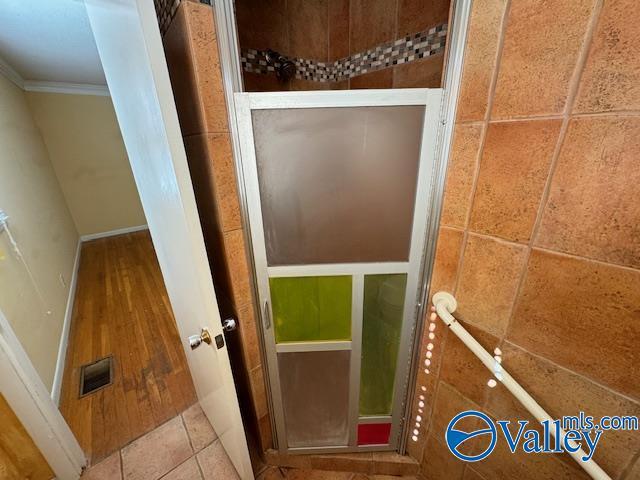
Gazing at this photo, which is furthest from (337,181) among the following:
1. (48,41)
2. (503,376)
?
(48,41)

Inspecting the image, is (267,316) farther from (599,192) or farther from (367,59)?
(367,59)

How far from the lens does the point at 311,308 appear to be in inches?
40.5

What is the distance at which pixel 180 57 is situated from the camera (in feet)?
2.57

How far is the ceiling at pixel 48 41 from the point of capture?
1802 millimetres

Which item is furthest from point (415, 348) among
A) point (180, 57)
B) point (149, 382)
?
point (149, 382)

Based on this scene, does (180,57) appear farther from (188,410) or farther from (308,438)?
(188,410)

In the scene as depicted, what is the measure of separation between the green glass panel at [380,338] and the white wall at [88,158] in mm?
5212

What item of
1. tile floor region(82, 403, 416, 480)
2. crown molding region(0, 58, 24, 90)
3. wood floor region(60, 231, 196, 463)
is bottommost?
tile floor region(82, 403, 416, 480)

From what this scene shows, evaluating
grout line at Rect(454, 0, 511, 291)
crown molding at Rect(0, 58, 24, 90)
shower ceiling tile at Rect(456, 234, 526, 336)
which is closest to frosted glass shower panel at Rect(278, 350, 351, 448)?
shower ceiling tile at Rect(456, 234, 526, 336)

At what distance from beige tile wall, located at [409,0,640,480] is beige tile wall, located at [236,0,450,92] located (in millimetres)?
497

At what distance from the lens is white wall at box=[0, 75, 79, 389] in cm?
148

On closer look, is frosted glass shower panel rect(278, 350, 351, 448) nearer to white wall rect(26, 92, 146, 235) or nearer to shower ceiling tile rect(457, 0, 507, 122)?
shower ceiling tile rect(457, 0, 507, 122)

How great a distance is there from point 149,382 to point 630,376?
2.32 meters

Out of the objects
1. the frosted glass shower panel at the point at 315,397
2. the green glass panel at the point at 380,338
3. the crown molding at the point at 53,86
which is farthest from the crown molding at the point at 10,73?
the green glass panel at the point at 380,338
